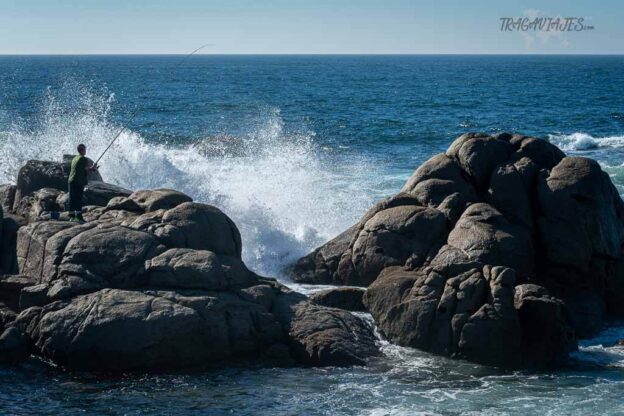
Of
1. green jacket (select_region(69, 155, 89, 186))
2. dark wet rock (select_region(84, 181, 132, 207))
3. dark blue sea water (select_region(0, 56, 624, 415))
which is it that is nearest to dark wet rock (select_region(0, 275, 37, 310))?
dark blue sea water (select_region(0, 56, 624, 415))

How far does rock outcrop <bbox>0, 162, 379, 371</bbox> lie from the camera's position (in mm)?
12891

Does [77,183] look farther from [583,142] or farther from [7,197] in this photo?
[583,142]

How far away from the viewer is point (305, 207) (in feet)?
71.7

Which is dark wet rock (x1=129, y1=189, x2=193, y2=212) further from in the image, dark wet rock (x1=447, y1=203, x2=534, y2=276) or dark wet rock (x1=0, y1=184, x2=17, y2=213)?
dark wet rock (x1=447, y1=203, x2=534, y2=276)

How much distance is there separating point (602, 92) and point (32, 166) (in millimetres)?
55829

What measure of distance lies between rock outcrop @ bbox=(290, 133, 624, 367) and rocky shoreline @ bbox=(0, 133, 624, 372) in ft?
0.09

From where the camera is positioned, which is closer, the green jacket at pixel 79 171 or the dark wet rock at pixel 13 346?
the dark wet rock at pixel 13 346

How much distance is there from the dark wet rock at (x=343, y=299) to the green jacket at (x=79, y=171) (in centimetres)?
487

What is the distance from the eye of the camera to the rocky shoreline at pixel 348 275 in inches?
518

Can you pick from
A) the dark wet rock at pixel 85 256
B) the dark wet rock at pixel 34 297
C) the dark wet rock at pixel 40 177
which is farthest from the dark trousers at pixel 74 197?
the dark wet rock at pixel 34 297

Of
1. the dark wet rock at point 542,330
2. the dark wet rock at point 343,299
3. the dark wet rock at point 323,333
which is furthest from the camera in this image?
the dark wet rock at point 343,299

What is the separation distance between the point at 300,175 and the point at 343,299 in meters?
11.1

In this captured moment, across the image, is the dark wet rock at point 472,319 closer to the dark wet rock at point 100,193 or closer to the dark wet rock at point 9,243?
the dark wet rock at point 100,193

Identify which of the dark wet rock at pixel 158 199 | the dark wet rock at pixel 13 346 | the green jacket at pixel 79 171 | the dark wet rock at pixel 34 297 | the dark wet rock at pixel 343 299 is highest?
the green jacket at pixel 79 171
